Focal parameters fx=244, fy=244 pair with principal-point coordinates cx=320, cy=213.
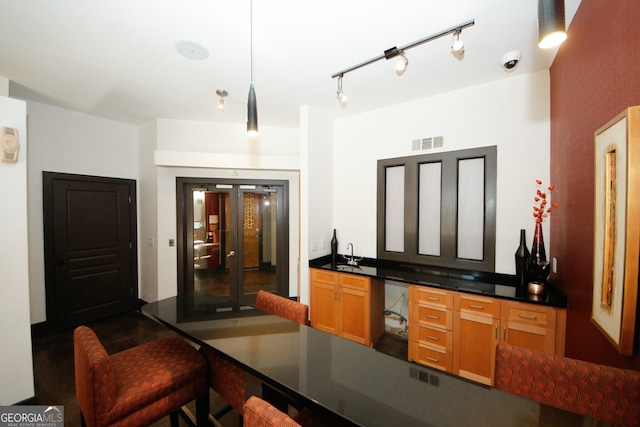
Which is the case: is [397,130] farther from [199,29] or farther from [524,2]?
[199,29]

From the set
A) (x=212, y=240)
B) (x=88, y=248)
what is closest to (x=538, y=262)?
(x=212, y=240)

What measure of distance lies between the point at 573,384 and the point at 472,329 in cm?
123

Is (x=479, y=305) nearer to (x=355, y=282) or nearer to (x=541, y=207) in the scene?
(x=541, y=207)

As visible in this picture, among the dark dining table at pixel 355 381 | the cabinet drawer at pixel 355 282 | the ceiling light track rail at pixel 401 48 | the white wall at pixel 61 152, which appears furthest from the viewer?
the white wall at pixel 61 152

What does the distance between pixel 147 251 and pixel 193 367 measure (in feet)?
10.3

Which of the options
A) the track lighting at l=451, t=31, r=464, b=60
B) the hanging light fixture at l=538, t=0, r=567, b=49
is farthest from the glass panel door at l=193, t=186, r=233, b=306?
the hanging light fixture at l=538, t=0, r=567, b=49

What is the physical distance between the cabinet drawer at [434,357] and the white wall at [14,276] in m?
3.57

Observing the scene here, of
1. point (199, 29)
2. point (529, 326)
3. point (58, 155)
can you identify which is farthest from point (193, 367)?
point (58, 155)

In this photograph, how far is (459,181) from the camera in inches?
111

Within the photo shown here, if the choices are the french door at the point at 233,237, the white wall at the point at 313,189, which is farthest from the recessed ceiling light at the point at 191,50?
the french door at the point at 233,237

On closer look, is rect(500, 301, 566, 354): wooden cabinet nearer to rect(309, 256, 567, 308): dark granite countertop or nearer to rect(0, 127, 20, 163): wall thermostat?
rect(309, 256, 567, 308): dark granite countertop

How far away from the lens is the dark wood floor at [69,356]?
2.09m

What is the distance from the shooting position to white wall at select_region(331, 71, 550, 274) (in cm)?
242

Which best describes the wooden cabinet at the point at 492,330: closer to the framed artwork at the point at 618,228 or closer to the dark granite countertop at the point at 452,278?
the dark granite countertop at the point at 452,278
